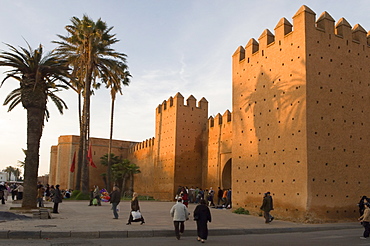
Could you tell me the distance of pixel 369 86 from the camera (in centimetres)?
1748

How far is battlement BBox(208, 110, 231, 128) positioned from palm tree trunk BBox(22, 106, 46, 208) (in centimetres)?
1404

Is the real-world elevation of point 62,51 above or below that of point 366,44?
above

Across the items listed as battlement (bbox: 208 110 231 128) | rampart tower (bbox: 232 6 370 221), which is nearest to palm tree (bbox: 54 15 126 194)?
battlement (bbox: 208 110 231 128)

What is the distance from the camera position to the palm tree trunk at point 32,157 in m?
15.9

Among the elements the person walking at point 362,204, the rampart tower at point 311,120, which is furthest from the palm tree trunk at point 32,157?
the person walking at point 362,204

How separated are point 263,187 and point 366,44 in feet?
27.3

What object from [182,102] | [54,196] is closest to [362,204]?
[54,196]

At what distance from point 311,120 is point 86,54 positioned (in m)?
19.1

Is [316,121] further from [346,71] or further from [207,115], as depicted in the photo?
[207,115]

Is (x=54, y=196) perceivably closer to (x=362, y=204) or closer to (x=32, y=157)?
(x=32, y=157)

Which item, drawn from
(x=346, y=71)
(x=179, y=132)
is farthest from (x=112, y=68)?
(x=346, y=71)

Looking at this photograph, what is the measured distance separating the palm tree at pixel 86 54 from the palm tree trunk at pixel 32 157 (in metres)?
11.4

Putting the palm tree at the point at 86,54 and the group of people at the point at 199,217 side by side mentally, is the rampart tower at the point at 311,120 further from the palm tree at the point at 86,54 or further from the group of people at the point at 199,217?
the palm tree at the point at 86,54

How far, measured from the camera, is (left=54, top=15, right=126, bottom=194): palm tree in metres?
28.0
